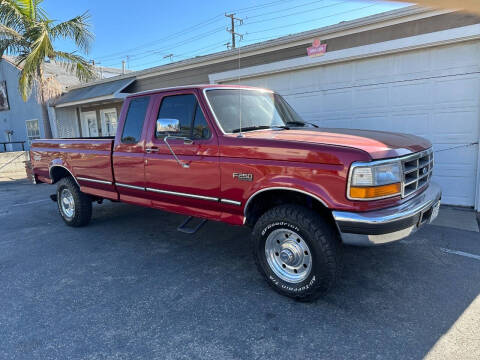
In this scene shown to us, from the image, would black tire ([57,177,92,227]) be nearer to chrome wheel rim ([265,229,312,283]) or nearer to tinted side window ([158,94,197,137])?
tinted side window ([158,94,197,137])

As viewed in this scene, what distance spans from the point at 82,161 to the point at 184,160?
7.33ft

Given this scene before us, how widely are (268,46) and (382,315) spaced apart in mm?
6502

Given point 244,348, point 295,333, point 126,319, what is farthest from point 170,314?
point 295,333

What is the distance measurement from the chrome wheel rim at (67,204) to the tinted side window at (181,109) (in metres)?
2.60

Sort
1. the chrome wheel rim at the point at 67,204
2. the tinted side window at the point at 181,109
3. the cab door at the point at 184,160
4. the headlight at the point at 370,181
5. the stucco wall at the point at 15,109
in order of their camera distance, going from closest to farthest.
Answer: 1. the headlight at the point at 370,181
2. the cab door at the point at 184,160
3. the tinted side window at the point at 181,109
4. the chrome wheel rim at the point at 67,204
5. the stucco wall at the point at 15,109

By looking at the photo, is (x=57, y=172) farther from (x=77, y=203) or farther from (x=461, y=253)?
(x=461, y=253)

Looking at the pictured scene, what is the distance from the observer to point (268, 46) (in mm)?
7629

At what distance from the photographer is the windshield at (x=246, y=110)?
3.49 meters

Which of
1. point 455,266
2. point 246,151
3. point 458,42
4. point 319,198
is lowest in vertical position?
point 455,266

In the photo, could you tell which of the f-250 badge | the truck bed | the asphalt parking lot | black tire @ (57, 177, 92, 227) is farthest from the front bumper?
black tire @ (57, 177, 92, 227)

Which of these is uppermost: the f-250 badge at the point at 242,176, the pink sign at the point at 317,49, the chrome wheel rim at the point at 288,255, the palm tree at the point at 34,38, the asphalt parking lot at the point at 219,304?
the palm tree at the point at 34,38

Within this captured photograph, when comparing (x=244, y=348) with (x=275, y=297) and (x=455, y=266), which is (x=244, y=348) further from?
(x=455, y=266)

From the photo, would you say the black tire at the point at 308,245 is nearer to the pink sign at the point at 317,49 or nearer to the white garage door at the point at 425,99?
the white garage door at the point at 425,99

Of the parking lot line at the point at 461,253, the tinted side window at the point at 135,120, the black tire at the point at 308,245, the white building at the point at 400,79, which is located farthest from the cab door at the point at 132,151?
the white building at the point at 400,79
